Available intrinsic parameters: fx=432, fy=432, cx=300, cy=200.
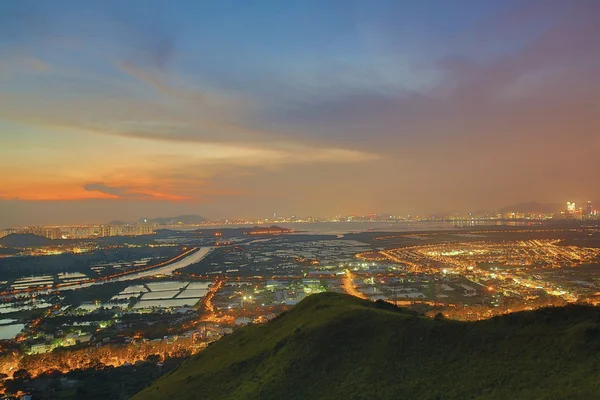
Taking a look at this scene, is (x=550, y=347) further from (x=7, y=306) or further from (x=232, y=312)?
(x=7, y=306)

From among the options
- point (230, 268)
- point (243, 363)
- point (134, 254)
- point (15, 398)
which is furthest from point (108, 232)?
point (243, 363)

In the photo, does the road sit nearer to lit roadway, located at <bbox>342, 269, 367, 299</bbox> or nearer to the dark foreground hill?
lit roadway, located at <bbox>342, 269, 367, 299</bbox>

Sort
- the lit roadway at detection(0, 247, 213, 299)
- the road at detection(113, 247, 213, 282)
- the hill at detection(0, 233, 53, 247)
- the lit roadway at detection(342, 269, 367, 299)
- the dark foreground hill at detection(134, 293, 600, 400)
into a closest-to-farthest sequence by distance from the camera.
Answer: the dark foreground hill at detection(134, 293, 600, 400) < the lit roadway at detection(342, 269, 367, 299) < the lit roadway at detection(0, 247, 213, 299) < the road at detection(113, 247, 213, 282) < the hill at detection(0, 233, 53, 247)

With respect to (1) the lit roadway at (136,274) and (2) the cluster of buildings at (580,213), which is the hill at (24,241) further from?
(2) the cluster of buildings at (580,213)

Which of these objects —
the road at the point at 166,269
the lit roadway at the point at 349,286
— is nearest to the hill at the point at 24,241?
the road at the point at 166,269

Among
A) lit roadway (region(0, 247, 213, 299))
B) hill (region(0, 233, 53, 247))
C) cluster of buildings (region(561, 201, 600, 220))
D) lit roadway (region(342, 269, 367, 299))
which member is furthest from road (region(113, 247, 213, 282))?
cluster of buildings (region(561, 201, 600, 220))

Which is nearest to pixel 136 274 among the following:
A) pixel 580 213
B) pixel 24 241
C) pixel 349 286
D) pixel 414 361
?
pixel 349 286

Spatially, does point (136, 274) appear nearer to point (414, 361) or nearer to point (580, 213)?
point (414, 361)
